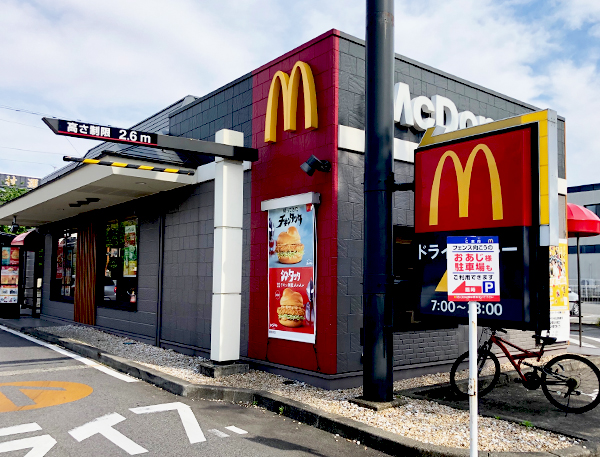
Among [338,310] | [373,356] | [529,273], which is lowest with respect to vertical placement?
[373,356]

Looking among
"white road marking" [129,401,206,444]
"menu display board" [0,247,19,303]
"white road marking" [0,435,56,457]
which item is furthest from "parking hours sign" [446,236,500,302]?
"menu display board" [0,247,19,303]

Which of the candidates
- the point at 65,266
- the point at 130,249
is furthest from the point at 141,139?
the point at 65,266

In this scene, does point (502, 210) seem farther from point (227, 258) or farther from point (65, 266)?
point (65, 266)

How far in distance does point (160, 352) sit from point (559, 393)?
723cm

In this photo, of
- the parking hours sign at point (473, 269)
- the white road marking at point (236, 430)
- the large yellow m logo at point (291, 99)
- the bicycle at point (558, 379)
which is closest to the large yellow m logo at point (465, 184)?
the parking hours sign at point (473, 269)

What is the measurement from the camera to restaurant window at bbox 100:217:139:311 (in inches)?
497

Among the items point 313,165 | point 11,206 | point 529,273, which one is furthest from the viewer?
point 11,206

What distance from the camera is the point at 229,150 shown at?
327 inches

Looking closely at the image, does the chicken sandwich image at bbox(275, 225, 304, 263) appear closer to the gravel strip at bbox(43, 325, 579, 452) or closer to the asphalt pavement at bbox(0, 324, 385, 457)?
the gravel strip at bbox(43, 325, 579, 452)

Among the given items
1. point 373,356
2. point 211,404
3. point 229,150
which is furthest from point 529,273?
point 229,150

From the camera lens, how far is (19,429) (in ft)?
18.3

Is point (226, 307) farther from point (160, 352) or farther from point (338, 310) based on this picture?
point (160, 352)

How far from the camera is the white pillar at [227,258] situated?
826cm

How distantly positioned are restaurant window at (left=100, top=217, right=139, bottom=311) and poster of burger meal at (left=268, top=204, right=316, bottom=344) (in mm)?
5289
